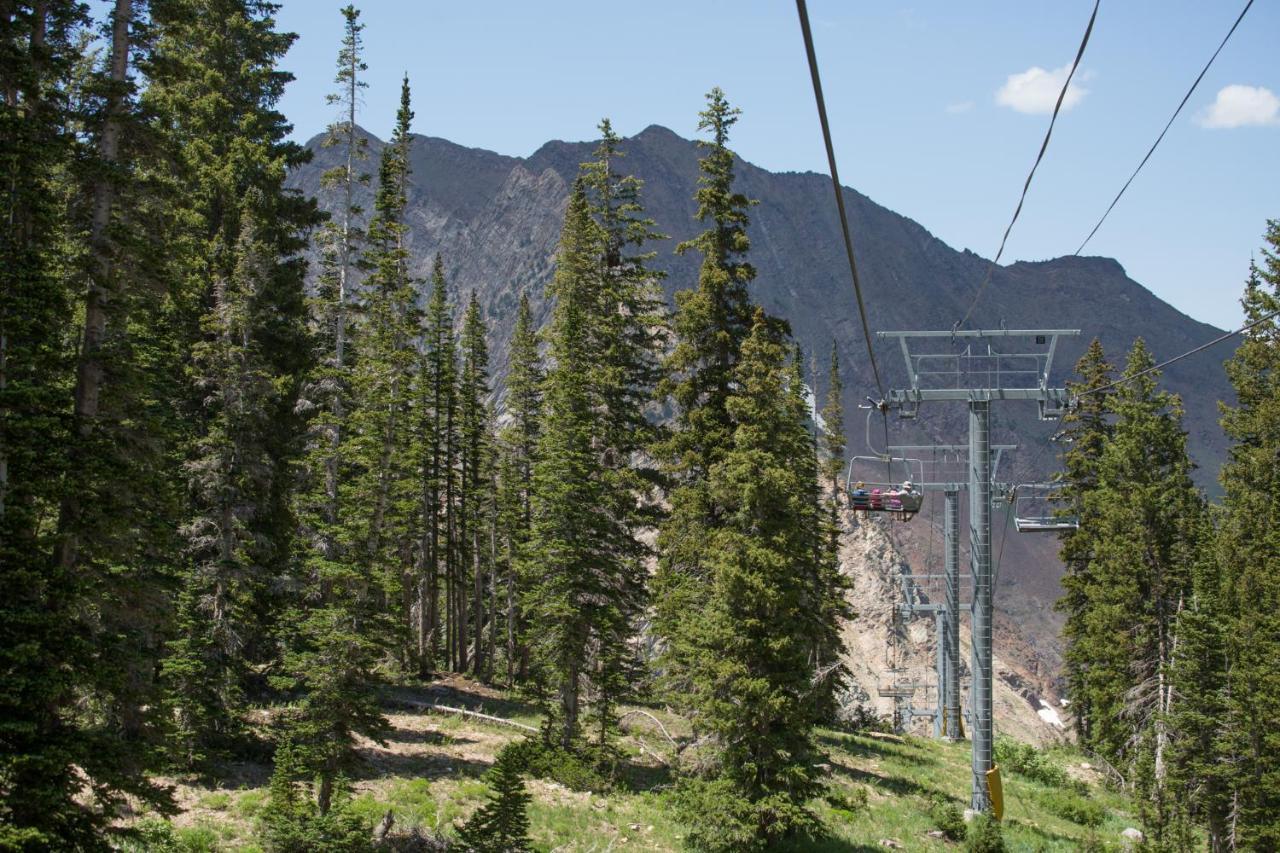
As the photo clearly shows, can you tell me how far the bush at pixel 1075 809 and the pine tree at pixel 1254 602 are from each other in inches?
145

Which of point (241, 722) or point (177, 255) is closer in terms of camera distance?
point (177, 255)

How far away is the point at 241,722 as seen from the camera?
75.6ft

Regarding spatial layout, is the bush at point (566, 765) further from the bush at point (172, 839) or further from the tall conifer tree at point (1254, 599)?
the tall conifer tree at point (1254, 599)

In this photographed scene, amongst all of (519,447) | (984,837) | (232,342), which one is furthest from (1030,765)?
(232,342)

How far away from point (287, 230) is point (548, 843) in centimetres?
1964

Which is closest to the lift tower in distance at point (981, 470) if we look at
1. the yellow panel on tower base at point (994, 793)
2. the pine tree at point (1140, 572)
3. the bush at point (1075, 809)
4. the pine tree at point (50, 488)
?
the yellow panel on tower base at point (994, 793)

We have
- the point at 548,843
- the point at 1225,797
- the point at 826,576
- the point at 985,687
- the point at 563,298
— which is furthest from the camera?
the point at 826,576

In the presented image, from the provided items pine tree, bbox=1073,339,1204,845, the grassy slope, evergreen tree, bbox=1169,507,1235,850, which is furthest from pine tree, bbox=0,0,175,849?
pine tree, bbox=1073,339,1204,845

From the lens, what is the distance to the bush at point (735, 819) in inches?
792

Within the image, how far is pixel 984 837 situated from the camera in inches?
823

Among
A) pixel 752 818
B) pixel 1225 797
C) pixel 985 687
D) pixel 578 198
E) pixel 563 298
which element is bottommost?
pixel 1225 797

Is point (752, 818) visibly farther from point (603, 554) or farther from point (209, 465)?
point (209, 465)

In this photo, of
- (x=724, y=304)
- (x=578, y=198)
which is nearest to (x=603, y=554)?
(x=724, y=304)

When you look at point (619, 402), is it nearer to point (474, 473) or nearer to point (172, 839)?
point (172, 839)
